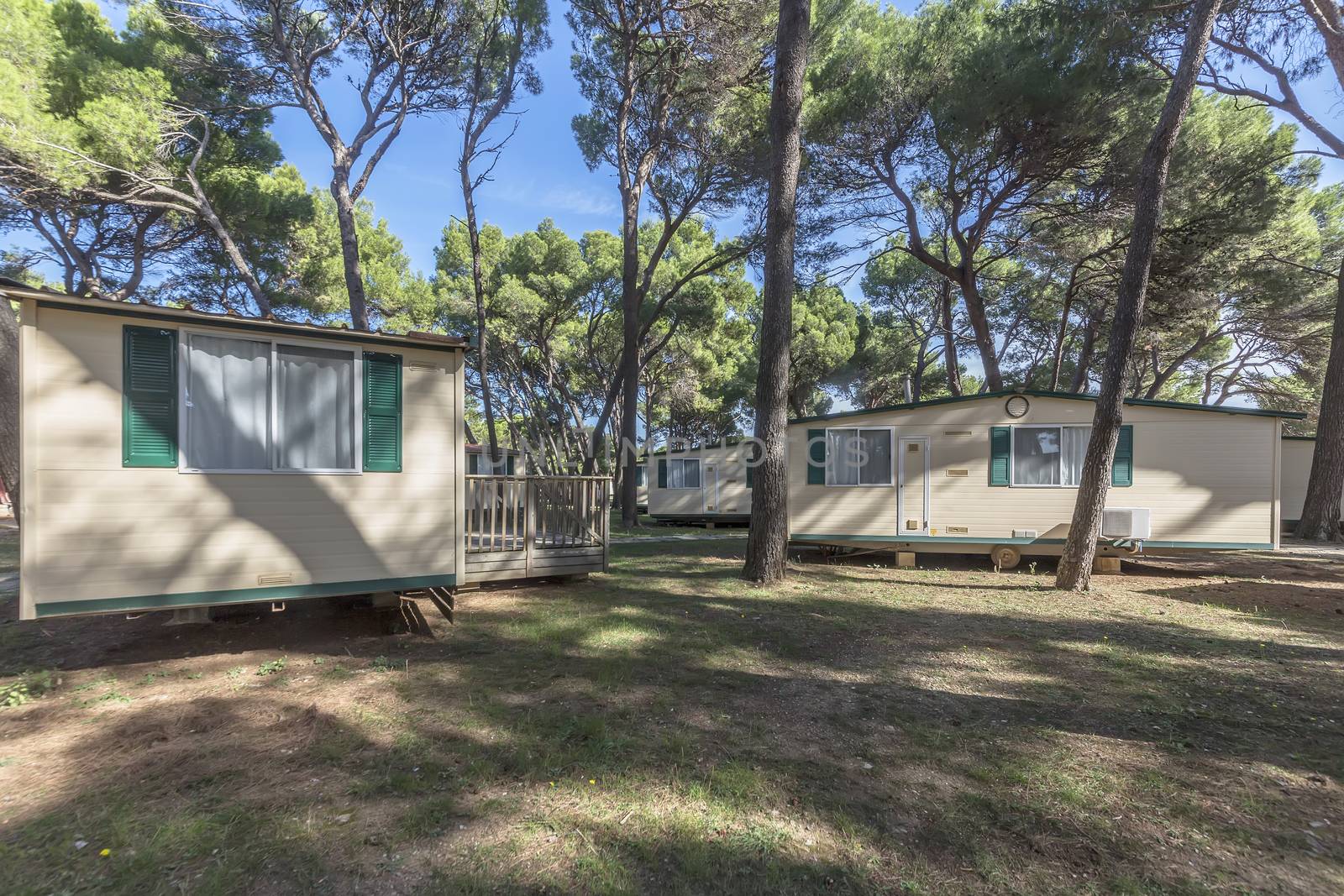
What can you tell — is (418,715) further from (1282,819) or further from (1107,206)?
(1107,206)

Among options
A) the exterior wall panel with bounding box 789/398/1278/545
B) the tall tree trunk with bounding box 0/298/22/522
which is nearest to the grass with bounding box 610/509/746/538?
the exterior wall panel with bounding box 789/398/1278/545

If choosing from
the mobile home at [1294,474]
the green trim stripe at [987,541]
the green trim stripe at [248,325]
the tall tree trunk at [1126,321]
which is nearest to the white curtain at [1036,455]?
the green trim stripe at [987,541]

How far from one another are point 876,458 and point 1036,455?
2217mm

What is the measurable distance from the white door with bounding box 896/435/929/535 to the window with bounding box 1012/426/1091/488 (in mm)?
1228

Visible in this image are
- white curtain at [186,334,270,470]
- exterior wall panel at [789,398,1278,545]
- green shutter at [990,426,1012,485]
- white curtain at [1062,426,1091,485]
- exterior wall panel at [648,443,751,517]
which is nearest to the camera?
white curtain at [186,334,270,470]

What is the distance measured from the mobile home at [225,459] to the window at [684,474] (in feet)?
38.6

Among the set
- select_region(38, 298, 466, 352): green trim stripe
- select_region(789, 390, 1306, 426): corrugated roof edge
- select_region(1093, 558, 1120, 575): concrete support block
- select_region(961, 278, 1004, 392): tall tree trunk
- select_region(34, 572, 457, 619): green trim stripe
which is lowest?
select_region(1093, 558, 1120, 575): concrete support block

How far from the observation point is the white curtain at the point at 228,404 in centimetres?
408

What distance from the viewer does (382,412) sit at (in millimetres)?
4758

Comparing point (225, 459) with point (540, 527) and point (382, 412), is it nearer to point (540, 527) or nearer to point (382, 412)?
point (382, 412)

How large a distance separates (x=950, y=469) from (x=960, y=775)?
6.64 m

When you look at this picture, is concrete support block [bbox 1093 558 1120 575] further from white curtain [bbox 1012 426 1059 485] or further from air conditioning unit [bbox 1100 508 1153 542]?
white curtain [bbox 1012 426 1059 485]

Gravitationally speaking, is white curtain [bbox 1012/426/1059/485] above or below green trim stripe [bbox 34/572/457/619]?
above

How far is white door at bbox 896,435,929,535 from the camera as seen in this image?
28.5 ft
